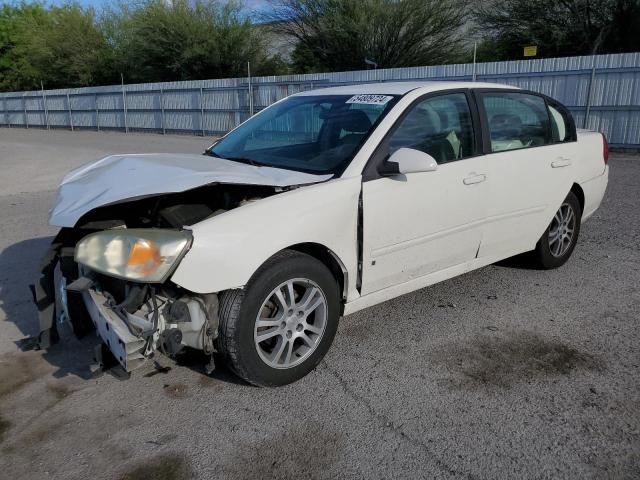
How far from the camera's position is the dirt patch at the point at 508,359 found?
10.8 ft

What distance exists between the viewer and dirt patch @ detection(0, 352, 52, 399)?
326 cm

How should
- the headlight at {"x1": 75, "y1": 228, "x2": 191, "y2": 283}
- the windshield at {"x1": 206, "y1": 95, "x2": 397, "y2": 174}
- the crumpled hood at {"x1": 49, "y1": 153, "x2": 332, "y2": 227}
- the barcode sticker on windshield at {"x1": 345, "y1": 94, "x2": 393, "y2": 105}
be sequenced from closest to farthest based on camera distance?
the headlight at {"x1": 75, "y1": 228, "x2": 191, "y2": 283}
the crumpled hood at {"x1": 49, "y1": 153, "x2": 332, "y2": 227}
the windshield at {"x1": 206, "y1": 95, "x2": 397, "y2": 174}
the barcode sticker on windshield at {"x1": 345, "y1": 94, "x2": 393, "y2": 105}

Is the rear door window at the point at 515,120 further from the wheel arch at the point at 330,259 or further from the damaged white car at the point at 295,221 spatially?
the wheel arch at the point at 330,259

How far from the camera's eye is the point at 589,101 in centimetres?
1418

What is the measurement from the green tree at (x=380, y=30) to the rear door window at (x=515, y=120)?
22739mm

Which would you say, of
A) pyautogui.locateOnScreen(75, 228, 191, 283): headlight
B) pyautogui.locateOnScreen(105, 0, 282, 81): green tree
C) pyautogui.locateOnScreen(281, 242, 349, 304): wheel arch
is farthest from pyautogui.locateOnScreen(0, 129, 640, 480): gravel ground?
pyautogui.locateOnScreen(105, 0, 282, 81): green tree

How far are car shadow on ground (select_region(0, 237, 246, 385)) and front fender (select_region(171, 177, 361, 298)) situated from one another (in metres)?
0.57

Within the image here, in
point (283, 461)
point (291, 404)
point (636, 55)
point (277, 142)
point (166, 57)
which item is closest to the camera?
point (283, 461)

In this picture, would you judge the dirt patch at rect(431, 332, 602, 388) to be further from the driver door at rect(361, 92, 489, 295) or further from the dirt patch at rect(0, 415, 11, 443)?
the dirt patch at rect(0, 415, 11, 443)

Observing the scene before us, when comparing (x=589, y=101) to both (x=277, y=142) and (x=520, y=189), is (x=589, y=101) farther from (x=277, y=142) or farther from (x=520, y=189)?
(x=277, y=142)

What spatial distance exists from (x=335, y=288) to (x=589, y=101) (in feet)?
43.8

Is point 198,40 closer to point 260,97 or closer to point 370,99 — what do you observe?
point 260,97

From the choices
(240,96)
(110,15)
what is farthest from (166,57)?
(240,96)

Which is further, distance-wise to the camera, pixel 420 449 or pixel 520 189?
pixel 520 189
